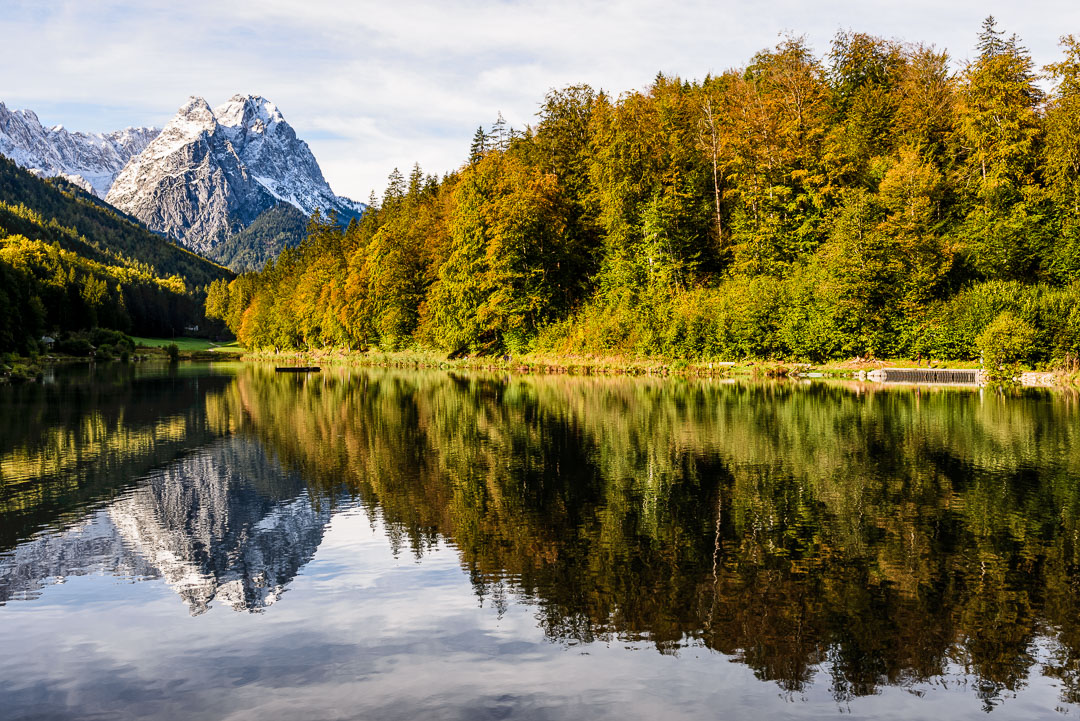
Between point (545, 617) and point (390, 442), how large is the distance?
602 inches

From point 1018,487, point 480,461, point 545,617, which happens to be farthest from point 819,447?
point 545,617

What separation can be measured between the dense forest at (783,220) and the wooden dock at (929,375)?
88.7 inches

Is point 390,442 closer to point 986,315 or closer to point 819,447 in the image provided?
point 819,447

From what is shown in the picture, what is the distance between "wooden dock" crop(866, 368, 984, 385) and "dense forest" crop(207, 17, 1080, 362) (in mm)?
2253

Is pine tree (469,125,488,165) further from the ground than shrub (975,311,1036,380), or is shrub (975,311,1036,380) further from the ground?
pine tree (469,125,488,165)

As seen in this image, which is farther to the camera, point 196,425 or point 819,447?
point 196,425

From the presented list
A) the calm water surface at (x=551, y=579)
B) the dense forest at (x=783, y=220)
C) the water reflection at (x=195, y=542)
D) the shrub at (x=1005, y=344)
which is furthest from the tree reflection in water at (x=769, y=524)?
the dense forest at (x=783, y=220)

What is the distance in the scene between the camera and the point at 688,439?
2216 centimetres

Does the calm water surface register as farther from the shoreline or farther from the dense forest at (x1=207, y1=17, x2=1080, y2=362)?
the dense forest at (x1=207, y1=17, x2=1080, y2=362)

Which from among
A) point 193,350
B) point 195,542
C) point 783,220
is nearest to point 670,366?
point 783,220

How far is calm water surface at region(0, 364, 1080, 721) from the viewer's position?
7059mm

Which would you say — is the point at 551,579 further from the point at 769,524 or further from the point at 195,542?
the point at 195,542

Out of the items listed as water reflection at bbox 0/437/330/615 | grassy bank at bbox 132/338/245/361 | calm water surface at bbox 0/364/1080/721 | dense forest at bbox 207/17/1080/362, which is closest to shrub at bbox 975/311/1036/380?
dense forest at bbox 207/17/1080/362

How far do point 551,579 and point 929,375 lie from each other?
4508 cm
